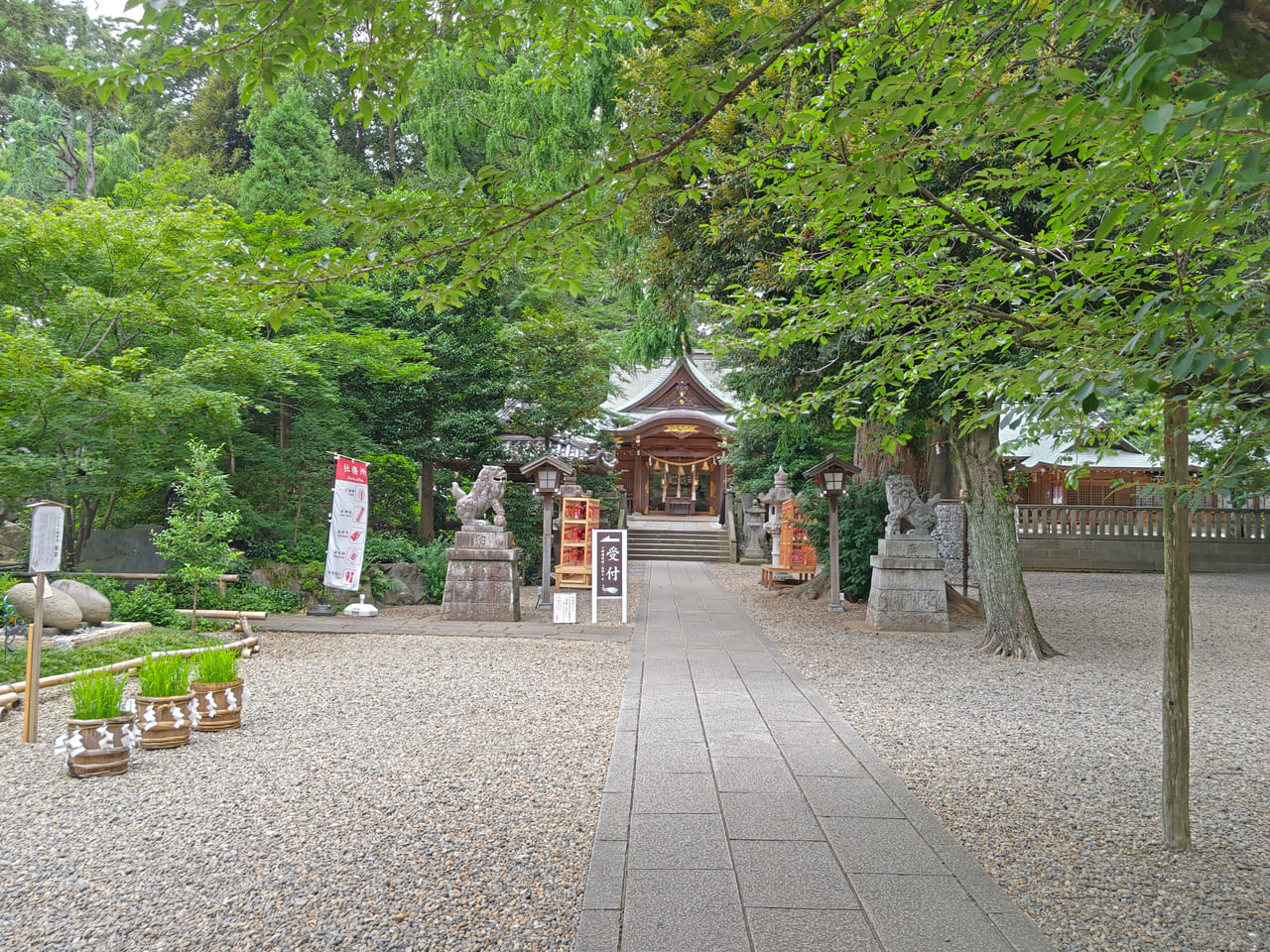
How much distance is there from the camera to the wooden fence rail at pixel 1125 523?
17688 millimetres

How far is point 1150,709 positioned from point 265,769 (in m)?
6.00

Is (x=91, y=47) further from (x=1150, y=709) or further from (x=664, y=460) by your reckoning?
(x=1150, y=709)

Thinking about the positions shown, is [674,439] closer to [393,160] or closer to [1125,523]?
[393,160]

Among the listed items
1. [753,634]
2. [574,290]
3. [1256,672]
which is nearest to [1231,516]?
[1256,672]

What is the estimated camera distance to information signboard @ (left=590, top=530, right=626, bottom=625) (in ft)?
32.5

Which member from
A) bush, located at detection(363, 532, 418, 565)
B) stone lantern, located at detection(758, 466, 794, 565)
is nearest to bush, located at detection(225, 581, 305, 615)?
bush, located at detection(363, 532, 418, 565)

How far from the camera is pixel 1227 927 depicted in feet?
8.63

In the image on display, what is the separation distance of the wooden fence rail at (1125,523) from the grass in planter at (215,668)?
1664 cm

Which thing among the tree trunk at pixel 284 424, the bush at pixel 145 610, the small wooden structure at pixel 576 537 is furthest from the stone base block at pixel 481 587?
the tree trunk at pixel 284 424

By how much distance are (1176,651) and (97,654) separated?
7.71 m

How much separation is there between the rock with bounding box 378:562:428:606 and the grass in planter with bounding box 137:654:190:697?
271 inches

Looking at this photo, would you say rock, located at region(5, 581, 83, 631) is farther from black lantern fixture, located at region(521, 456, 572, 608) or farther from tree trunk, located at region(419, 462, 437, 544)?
tree trunk, located at region(419, 462, 437, 544)

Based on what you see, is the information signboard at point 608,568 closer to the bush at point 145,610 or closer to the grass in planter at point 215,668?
the bush at point 145,610

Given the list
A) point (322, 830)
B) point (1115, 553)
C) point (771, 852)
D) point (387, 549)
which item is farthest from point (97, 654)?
point (1115, 553)
